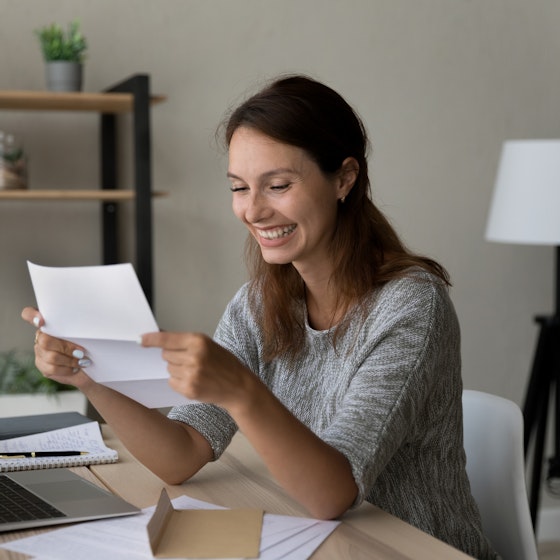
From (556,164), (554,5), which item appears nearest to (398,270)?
(556,164)

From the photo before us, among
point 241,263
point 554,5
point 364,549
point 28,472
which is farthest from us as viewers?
point 554,5

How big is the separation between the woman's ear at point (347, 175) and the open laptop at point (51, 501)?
2.04 ft

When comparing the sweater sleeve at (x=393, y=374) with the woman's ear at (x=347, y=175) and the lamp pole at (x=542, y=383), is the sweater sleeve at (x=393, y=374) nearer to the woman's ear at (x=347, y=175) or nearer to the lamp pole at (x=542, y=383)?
the woman's ear at (x=347, y=175)

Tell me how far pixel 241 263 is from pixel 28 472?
1.86 m

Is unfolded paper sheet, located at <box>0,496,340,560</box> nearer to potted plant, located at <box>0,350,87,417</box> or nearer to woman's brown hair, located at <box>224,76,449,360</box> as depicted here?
woman's brown hair, located at <box>224,76,449,360</box>

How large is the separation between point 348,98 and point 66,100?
3.45ft

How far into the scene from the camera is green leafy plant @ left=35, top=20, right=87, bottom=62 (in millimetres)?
2799

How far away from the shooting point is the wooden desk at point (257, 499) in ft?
3.78

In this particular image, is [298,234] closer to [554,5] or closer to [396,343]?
[396,343]

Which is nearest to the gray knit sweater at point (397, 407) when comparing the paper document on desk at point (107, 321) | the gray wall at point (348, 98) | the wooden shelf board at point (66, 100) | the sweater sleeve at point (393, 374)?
the sweater sleeve at point (393, 374)

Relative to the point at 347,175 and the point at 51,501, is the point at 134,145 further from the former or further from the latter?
the point at 51,501

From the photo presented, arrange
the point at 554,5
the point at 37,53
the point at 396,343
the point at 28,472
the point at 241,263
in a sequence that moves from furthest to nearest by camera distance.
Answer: the point at 554,5 → the point at 241,263 → the point at 37,53 → the point at 28,472 → the point at 396,343

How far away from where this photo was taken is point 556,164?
9.98 feet

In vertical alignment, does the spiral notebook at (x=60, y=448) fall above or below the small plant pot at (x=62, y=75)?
below
